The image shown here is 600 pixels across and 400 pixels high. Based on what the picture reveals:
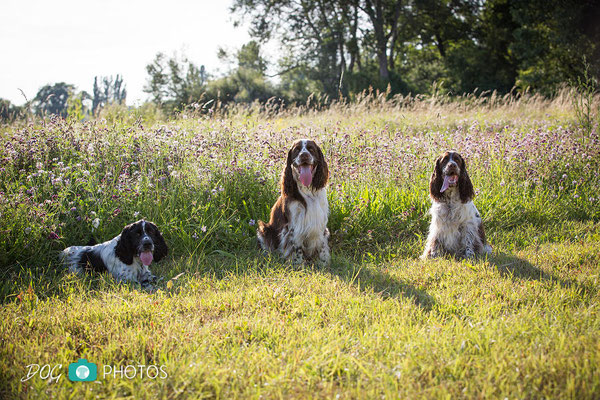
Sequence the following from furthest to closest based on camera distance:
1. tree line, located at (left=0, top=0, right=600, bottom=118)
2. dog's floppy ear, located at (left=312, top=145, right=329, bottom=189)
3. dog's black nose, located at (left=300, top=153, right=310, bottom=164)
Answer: tree line, located at (left=0, top=0, right=600, bottom=118), dog's floppy ear, located at (left=312, top=145, right=329, bottom=189), dog's black nose, located at (left=300, top=153, right=310, bottom=164)

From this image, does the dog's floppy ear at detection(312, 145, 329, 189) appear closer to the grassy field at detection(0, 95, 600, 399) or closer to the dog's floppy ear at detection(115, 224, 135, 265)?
the grassy field at detection(0, 95, 600, 399)

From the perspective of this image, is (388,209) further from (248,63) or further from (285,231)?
(248,63)

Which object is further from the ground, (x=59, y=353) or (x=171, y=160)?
(x=171, y=160)

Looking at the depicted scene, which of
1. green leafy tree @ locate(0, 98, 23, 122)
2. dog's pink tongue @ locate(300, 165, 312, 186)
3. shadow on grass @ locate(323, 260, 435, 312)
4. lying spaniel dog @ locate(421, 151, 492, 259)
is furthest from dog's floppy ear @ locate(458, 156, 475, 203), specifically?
green leafy tree @ locate(0, 98, 23, 122)

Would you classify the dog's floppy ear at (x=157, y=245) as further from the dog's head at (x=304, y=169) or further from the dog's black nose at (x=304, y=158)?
the dog's black nose at (x=304, y=158)

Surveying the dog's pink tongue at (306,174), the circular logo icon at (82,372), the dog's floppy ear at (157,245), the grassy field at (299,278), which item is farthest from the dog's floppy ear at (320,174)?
the circular logo icon at (82,372)

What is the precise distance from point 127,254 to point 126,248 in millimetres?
61

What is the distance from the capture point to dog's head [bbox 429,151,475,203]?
4.85 metres

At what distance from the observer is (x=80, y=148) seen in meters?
6.26

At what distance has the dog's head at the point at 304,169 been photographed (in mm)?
4629

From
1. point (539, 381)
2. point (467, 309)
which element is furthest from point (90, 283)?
point (539, 381)

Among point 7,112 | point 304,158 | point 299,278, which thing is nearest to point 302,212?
point 304,158

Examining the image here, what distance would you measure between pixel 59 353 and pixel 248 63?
34849mm

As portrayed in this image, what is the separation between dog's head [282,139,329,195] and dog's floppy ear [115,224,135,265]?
169cm
